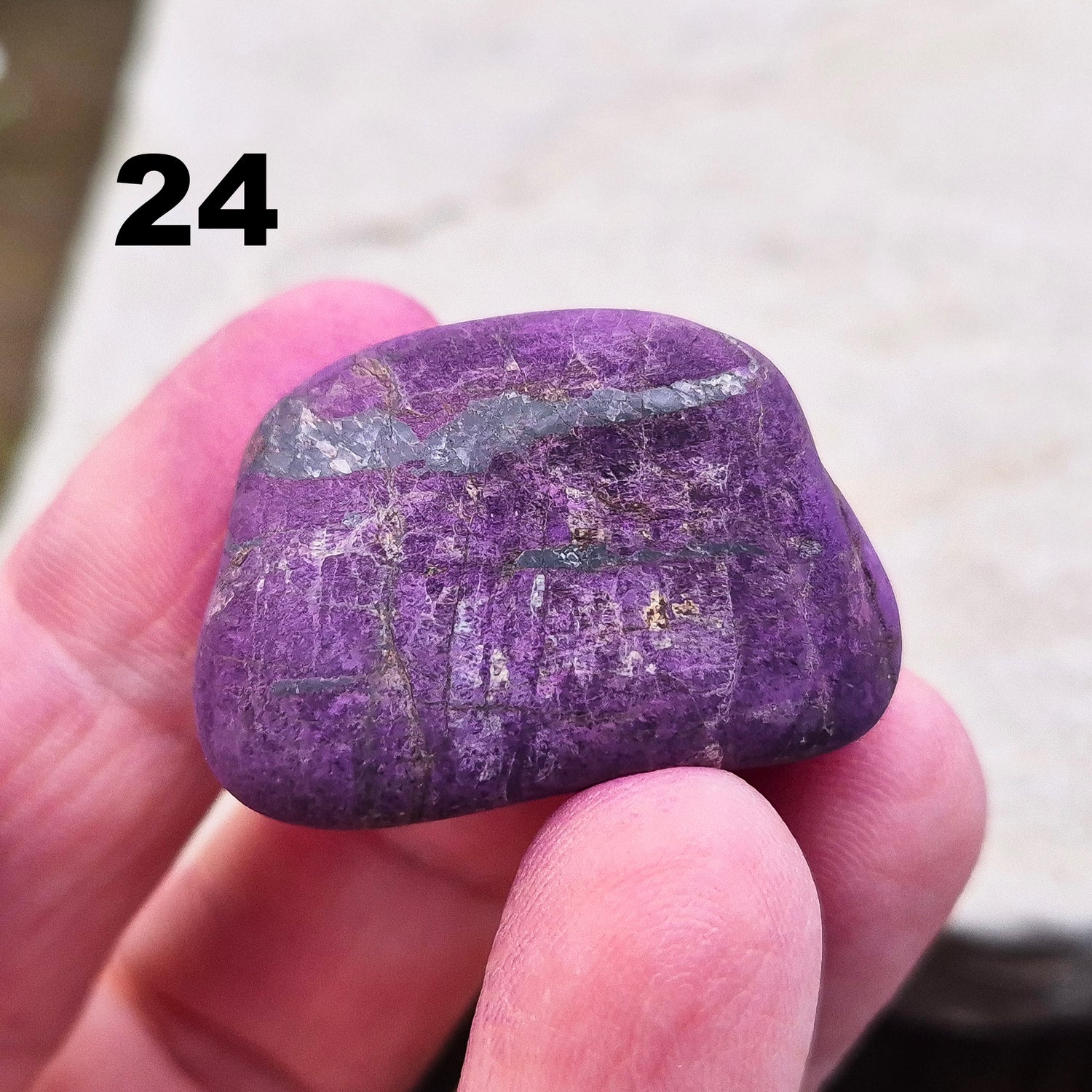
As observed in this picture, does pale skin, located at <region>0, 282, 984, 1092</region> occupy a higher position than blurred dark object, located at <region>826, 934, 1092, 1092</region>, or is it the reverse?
pale skin, located at <region>0, 282, 984, 1092</region>

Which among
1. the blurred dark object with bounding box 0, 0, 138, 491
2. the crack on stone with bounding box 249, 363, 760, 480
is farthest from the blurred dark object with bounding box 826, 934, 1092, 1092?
the blurred dark object with bounding box 0, 0, 138, 491

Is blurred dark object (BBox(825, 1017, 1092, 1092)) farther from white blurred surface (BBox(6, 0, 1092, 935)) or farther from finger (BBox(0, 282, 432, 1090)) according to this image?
finger (BBox(0, 282, 432, 1090))

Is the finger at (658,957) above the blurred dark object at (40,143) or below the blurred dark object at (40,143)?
below

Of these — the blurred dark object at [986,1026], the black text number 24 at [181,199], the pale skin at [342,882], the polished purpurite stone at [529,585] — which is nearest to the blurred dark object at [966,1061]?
the blurred dark object at [986,1026]

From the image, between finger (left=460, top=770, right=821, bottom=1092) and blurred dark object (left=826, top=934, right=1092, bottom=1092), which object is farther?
blurred dark object (left=826, top=934, right=1092, bottom=1092)

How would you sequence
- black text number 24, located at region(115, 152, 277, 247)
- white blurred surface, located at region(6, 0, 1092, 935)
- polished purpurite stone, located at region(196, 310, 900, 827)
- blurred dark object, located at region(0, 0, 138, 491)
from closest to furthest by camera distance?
polished purpurite stone, located at region(196, 310, 900, 827) < white blurred surface, located at region(6, 0, 1092, 935) < black text number 24, located at region(115, 152, 277, 247) < blurred dark object, located at region(0, 0, 138, 491)

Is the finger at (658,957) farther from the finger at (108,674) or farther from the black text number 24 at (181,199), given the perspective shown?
the black text number 24 at (181,199)
